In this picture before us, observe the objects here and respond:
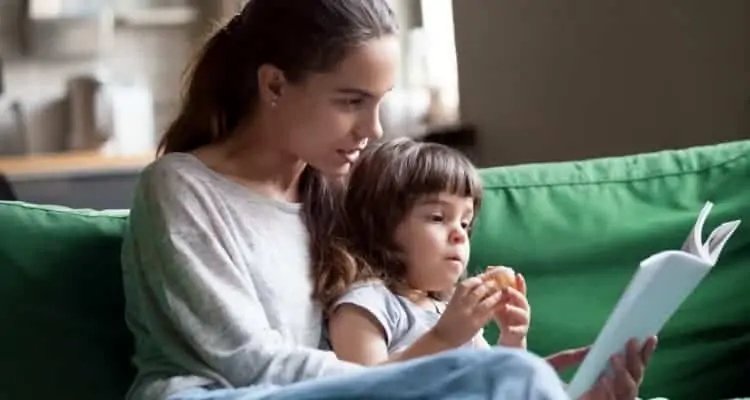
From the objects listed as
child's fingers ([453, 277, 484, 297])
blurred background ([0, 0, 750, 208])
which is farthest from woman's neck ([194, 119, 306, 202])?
blurred background ([0, 0, 750, 208])

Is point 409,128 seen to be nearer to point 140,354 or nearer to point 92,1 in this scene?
point 92,1

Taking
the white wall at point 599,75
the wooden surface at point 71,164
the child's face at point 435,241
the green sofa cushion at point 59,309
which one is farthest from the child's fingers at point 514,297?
the wooden surface at point 71,164

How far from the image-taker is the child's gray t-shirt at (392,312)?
148 centimetres

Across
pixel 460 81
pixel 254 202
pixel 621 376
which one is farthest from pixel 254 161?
pixel 460 81

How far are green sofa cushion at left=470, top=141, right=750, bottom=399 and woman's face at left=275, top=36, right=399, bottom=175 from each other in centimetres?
33

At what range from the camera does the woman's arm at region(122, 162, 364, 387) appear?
134cm

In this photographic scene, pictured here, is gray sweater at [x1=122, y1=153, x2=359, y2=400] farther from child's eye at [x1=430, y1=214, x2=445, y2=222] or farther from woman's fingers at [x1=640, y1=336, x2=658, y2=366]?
woman's fingers at [x1=640, y1=336, x2=658, y2=366]

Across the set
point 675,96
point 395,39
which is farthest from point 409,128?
point 395,39

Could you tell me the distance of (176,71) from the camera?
3.80 metres

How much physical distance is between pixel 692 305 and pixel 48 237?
0.87 metres

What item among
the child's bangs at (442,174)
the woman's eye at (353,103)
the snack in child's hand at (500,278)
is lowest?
the snack in child's hand at (500,278)

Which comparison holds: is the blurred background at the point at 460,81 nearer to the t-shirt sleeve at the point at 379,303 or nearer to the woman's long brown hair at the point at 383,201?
A: the woman's long brown hair at the point at 383,201

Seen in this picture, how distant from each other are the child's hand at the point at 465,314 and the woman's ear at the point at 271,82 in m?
0.31

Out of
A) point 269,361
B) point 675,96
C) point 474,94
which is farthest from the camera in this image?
point 474,94
